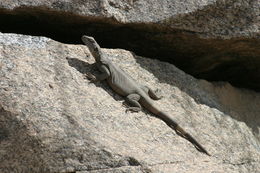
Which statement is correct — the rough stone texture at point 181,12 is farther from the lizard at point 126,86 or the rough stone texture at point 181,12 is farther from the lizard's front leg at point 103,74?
the lizard's front leg at point 103,74

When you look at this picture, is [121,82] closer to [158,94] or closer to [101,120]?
[158,94]

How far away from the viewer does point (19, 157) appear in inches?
207

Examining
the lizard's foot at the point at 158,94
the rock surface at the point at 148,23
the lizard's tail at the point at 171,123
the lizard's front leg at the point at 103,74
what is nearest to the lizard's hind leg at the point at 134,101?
the lizard's tail at the point at 171,123

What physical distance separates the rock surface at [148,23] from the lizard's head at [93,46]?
0.73 feet

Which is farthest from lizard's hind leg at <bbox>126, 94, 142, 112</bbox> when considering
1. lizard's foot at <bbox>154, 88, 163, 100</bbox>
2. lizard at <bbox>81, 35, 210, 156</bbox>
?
lizard's foot at <bbox>154, 88, 163, 100</bbox>

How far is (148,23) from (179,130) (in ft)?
4.24

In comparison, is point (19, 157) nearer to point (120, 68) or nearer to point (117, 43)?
point (120, 68)

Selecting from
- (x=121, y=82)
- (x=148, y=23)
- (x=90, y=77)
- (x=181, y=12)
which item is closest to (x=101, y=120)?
(x=90, y=77)

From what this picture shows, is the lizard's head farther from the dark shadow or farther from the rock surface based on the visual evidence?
the dark shadow

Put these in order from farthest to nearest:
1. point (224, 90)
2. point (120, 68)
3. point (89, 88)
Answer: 1. point (224, 90)
2. point (120, 68)
3. point (89, 88)

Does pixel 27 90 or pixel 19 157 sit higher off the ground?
pixel 27 90

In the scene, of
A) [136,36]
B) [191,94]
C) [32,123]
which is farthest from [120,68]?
[32,123]

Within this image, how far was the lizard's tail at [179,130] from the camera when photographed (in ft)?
21.1

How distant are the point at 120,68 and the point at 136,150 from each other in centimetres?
140
